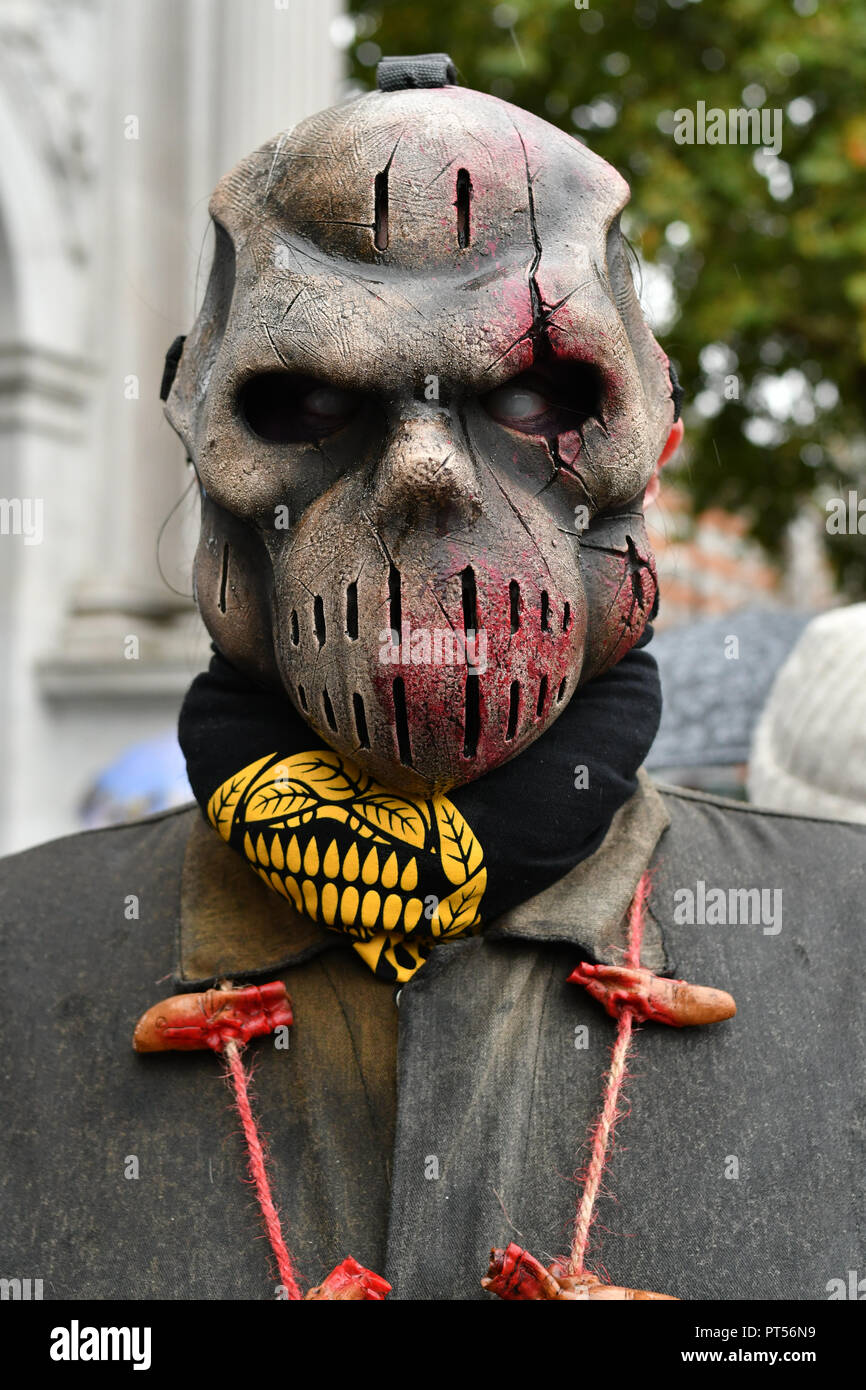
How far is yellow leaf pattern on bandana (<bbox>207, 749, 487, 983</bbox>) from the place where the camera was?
1632 millimetres

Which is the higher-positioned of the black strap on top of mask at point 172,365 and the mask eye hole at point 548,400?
the black strap on top of mask at point 172,365

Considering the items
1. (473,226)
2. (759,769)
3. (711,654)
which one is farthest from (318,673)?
(711,654)

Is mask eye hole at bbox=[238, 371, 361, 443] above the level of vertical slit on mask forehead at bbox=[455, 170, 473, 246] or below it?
below

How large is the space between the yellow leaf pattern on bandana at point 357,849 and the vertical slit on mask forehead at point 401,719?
73mm

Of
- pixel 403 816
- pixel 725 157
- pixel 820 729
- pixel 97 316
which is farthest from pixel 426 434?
pixel 725 157

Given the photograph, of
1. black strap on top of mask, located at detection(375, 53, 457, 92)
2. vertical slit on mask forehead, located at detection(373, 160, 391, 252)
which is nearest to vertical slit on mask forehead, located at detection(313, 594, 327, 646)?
vertical slit on mask forehead, located at detection(373, 160, 391, 252)

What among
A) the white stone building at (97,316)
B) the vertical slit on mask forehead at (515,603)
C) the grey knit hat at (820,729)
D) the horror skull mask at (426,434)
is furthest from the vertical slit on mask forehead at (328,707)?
the white stone building at (97,316)

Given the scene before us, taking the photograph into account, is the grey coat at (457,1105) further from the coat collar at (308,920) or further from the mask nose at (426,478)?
the mask nose at (426,478)

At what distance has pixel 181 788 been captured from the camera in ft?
15.1

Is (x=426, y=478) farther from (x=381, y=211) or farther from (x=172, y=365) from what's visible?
(x=172, y=365)

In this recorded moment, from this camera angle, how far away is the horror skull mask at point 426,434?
159 cm

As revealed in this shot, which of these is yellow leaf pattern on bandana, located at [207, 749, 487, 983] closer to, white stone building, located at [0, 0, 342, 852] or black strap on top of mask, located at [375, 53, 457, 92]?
black strap on top of mask, located at [375, 53, 457, 92]

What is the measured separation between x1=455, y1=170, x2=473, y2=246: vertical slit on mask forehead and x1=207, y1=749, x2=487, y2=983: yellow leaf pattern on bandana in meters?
0.58
